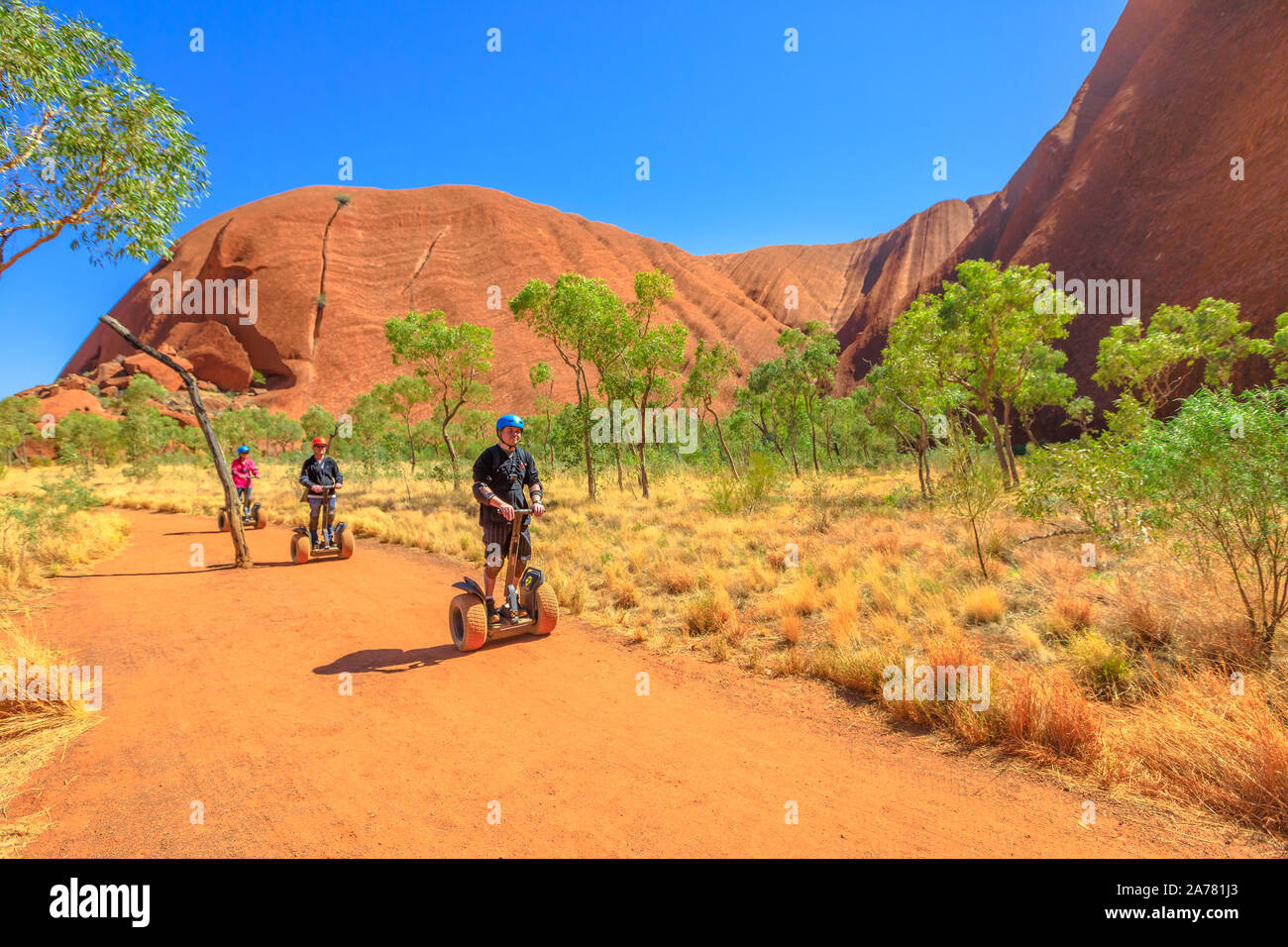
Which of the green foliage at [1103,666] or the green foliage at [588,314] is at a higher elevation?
the green foliage at [588,314]

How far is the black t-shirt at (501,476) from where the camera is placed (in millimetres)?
6121

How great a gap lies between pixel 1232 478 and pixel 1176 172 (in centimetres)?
6638

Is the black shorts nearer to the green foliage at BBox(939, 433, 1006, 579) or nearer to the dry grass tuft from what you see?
the dry grass tuft

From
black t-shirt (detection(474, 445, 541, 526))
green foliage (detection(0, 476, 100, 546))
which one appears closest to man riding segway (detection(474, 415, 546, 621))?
black t-shirt (detection(474, 445, 541, 526))

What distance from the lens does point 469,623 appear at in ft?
19.6

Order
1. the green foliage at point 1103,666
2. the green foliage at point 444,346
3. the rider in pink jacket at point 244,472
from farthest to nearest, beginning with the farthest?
the green foliage at point 444,346
the rider in pink jacket at point 244,472
the green foliage at point 1103,666

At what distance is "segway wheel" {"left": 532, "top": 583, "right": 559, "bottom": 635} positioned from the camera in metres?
6.65

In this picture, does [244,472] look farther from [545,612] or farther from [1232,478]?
[1232,478]

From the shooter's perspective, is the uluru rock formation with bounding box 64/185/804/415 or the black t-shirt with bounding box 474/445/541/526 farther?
the uluru rock formation with bounding box 64/185/804/415

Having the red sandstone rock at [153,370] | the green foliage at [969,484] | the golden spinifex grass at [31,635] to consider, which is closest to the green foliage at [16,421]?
the red sandstone rock at [153,370]

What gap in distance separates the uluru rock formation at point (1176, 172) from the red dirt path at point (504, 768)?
50.0m

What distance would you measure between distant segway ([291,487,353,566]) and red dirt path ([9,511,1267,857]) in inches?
168

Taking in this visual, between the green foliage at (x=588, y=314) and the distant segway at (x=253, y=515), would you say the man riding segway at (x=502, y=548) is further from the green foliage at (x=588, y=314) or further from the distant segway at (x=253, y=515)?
the green foliage at (x=588, y=314)
